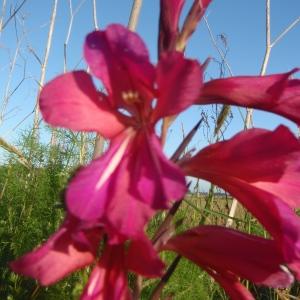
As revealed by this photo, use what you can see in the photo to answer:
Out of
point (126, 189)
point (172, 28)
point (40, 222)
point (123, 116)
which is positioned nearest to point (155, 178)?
point (126, 189)

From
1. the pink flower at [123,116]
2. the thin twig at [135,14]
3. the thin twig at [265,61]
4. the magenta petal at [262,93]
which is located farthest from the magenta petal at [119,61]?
the thin twig at [265,61]

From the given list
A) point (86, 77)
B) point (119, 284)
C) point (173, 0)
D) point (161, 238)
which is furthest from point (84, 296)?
point (173, 0)

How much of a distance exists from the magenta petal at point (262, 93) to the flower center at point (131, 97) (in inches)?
3.6

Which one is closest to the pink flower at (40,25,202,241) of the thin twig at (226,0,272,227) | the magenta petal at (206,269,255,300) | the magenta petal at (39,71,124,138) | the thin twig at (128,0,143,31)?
the magenta petal at (39,71,124,138)

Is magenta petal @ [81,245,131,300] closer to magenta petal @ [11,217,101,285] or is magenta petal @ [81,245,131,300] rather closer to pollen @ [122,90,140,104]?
magenta petal @ [11,217,101,285]

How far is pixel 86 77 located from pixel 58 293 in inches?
48.3

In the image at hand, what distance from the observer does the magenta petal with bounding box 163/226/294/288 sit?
0.62 meters

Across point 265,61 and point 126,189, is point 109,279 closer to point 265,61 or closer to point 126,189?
point 126,189

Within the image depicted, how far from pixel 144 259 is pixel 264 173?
0.18 metres

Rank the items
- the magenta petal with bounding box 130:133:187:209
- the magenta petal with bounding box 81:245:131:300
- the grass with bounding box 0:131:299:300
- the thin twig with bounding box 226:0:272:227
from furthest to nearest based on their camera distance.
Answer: the thin twig with bounding box 226:0:272:227, the grass with bounding box 0:131:299:300, the magenta petal with bounding box 81:245:131:300, the magenta petal with bounding box 130:133:187:209

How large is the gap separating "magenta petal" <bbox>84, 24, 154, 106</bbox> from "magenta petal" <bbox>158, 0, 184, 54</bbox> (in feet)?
0.30

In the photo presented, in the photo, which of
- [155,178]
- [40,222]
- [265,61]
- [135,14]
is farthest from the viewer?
[265,61]

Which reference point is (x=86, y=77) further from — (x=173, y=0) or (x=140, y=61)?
(x=173, y=0)

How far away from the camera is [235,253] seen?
25.6 inches
